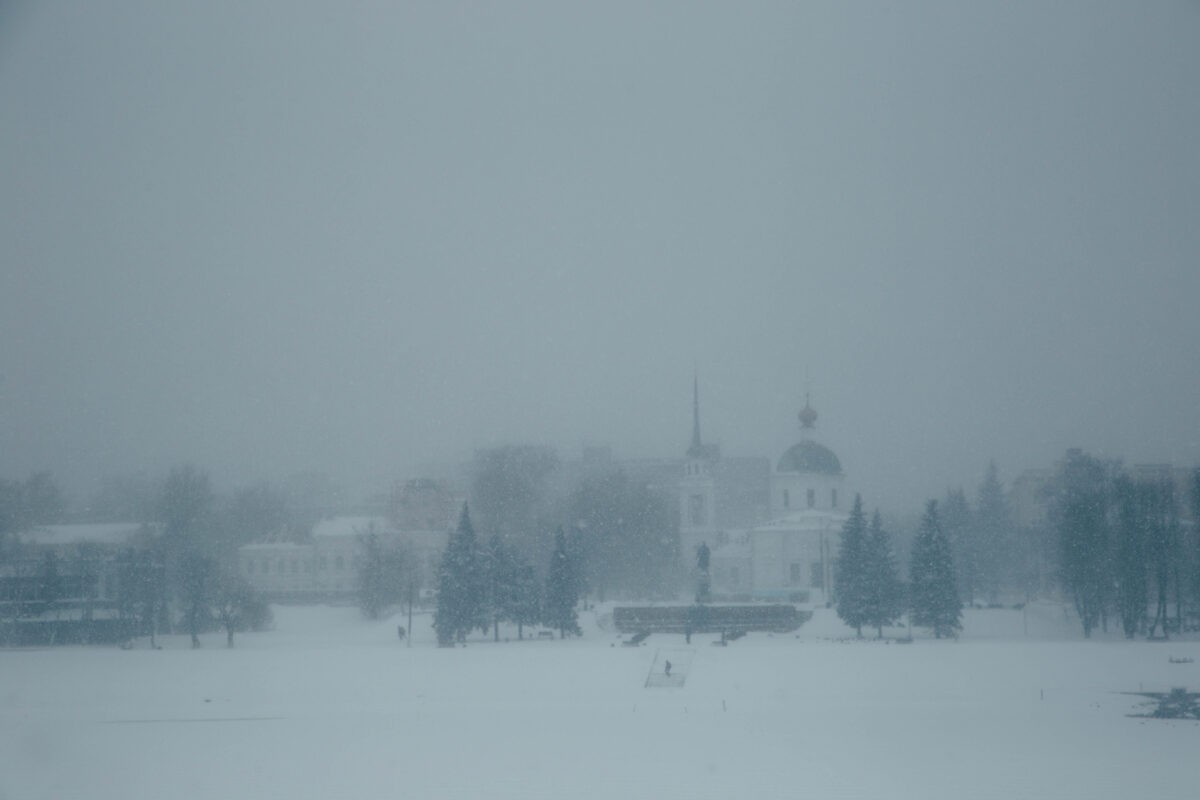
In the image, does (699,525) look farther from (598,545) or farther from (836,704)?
(836,704)

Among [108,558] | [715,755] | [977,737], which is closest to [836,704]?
[977,737]

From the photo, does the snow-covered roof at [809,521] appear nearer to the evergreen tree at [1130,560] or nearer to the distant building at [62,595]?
the evergreen tree at [1130,560]

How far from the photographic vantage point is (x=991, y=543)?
38.2 meters

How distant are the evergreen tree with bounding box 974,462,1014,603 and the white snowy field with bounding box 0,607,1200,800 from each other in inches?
384

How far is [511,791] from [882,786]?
12.8 ft

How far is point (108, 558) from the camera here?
3422 cm

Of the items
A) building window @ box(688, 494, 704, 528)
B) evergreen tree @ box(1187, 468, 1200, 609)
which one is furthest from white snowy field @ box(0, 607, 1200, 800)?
building window @ box(688, 494, 704, 528)

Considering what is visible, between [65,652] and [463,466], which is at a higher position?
[463,466]

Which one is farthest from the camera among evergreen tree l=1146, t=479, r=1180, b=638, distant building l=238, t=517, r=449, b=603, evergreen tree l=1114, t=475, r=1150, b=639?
distant building l=238, t=517, r=449, b=603

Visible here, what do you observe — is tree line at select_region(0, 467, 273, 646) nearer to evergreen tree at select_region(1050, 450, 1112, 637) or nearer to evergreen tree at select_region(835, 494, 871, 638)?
evergreen tree at select_region(835, 494, 871, 638)

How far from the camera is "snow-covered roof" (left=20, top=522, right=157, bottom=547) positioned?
39.5m

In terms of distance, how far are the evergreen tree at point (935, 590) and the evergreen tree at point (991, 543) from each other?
7558 mm

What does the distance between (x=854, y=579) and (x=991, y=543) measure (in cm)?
919

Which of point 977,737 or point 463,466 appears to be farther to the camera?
point 463,466
